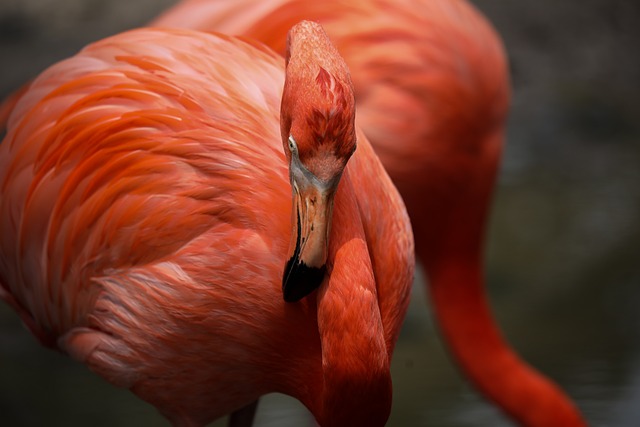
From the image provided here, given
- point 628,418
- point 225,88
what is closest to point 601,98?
point 628,418

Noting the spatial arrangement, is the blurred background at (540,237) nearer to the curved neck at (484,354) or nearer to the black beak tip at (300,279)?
the curved neck at (484,354)

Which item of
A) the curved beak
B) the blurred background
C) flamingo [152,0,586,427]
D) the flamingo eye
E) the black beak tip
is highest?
the flamingo eye

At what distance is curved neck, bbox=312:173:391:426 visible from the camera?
6.30 feet

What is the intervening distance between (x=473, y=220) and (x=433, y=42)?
0.59 m

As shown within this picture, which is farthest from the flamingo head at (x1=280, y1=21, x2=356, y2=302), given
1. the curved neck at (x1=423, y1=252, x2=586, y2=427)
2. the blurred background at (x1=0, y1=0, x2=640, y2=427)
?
the blurred background at (x1=0, y1=0, x2=640, y2=427)

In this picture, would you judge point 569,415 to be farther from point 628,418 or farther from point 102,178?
point 102,178

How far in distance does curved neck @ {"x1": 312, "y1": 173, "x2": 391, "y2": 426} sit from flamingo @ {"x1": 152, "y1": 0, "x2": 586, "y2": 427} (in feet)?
3.53

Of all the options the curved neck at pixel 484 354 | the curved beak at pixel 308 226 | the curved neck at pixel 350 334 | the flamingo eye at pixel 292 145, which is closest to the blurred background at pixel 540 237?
the curved neck at pixel 484 354

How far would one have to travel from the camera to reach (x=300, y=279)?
189 cm

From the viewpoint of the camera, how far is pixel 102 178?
2.30m

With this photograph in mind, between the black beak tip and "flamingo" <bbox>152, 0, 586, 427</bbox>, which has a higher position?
the black beak tip

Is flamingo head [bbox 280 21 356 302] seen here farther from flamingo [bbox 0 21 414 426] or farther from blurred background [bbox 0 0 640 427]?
blurred background [bbox 0 0 640 427]

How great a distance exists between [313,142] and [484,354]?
152cm

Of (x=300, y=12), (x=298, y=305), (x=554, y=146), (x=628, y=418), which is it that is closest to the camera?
(x=298, y=305)
